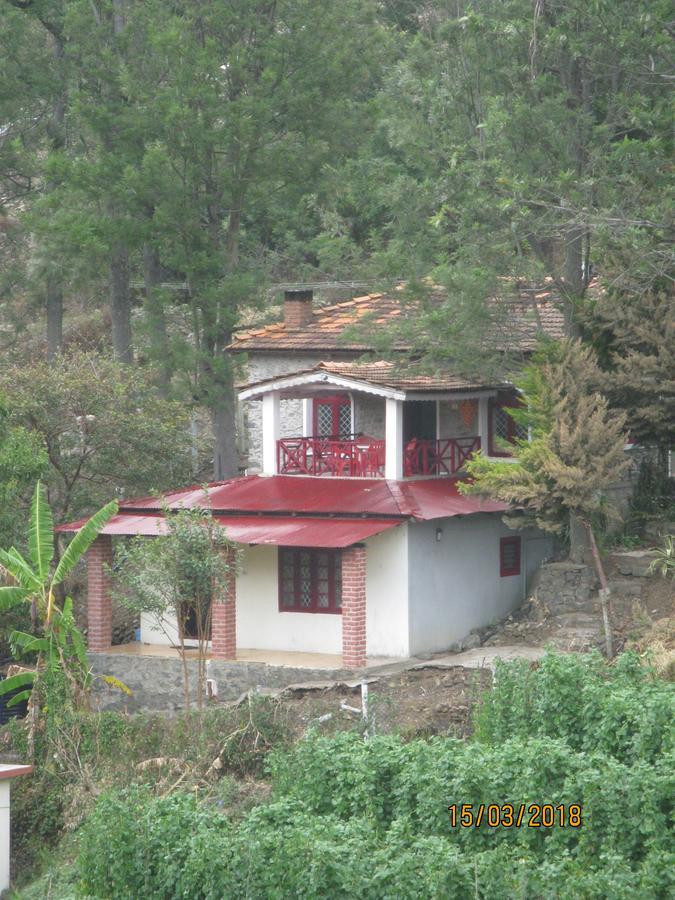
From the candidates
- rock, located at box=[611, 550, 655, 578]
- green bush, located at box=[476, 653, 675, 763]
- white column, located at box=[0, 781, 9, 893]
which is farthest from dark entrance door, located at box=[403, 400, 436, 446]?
white column, located at box=[0, 781, 9, 893]

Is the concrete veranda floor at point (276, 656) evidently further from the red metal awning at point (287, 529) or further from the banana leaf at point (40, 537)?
the banana leaf at point (40, 537)

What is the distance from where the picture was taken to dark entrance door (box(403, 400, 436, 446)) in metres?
28.2

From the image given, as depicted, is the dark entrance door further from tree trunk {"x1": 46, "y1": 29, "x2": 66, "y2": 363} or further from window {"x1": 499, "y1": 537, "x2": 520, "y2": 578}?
tree trunk {"x1": 46, "y1": 29, "x2": 66, "y2": 363}

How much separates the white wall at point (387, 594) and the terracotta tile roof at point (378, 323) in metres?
3.72

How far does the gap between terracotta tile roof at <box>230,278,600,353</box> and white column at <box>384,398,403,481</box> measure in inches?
54.7

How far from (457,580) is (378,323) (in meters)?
4.96

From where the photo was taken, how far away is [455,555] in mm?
26000

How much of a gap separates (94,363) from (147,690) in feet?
21.9

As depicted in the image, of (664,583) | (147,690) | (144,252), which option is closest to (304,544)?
(147,690)

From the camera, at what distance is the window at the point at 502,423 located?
27.9 metres

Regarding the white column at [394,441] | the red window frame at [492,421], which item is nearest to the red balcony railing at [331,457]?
the white column at [394,441]

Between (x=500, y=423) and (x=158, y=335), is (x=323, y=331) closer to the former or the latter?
(x=158, y=335)

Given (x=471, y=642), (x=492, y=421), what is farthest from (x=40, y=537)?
(x=492, y=421)

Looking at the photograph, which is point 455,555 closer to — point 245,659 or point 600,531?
point 600,531
